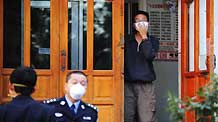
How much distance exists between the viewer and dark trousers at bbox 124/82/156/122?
8.04 meters

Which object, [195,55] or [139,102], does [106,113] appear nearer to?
[139,102]

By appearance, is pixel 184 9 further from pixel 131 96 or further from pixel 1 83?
pixel 1 83

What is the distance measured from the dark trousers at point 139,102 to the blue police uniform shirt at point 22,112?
3.62m

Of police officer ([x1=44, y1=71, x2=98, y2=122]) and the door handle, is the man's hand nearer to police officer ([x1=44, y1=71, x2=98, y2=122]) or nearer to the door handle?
the door handle

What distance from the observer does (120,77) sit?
7.79 m

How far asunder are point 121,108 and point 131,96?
42 centimetres

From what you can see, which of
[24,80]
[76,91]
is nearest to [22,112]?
[24,80]

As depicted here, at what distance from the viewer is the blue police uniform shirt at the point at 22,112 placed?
14.7ft

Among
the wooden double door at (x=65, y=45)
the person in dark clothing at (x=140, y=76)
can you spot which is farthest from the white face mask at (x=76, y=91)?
the person in dark clothing at (x=140, y=76)

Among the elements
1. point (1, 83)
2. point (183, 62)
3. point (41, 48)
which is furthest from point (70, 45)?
point (183, 62)

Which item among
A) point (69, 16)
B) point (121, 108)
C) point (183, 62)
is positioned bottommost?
point (121, 108)

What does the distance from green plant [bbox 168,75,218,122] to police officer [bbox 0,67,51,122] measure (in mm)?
922

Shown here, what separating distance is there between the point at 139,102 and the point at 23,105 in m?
3.72

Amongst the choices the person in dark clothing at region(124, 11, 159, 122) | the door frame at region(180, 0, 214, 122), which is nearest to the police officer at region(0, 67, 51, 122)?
the door frame at region(180, 0, 214, 122)
